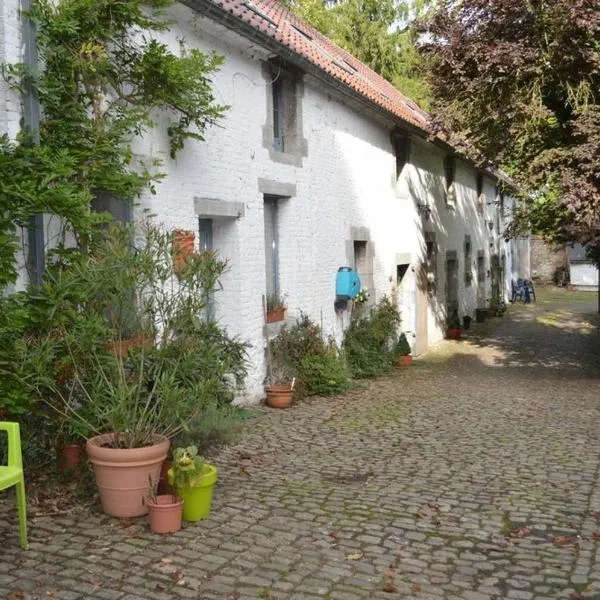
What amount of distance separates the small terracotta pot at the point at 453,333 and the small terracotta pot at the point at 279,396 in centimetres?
978

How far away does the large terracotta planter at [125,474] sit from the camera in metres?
4.53

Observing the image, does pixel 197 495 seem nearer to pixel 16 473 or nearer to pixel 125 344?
pixel 16 473

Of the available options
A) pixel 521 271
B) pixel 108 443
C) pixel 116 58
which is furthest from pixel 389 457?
pixel 521 271

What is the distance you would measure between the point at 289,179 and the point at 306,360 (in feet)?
8.40

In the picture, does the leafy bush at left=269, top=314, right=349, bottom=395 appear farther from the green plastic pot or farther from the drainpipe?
the green plastic pot

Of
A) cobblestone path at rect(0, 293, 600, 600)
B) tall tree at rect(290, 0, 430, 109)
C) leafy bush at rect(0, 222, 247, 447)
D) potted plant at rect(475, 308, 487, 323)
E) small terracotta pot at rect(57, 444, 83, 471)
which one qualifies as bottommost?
cobblestone path at rect(0, 293, 600, 600)

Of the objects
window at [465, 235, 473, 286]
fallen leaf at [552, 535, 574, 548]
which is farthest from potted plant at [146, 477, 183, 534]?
window at [465, 235, 473, 286]

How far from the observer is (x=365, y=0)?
2619 cm

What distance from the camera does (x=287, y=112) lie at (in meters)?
9.89

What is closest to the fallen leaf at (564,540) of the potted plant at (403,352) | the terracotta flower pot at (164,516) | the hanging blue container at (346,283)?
the terracotta flower pot at (164,516)

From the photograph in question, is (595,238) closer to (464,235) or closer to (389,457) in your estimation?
(389,457)

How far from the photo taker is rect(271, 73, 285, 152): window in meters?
9.71

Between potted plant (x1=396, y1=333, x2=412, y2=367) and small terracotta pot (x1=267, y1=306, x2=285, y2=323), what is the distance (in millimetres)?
3993

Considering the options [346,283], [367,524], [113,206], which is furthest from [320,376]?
[367,524]
